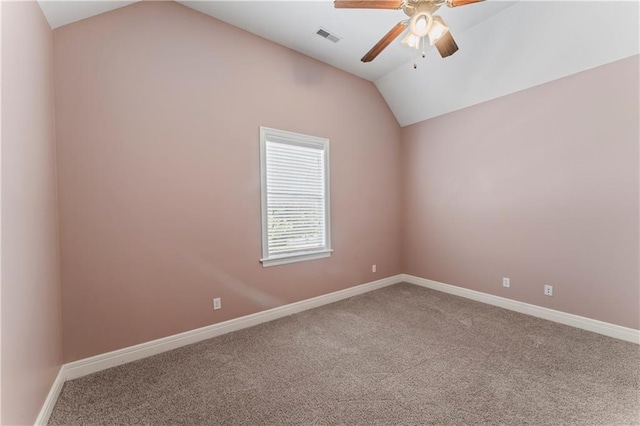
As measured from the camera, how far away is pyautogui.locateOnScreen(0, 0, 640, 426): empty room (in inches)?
70.7

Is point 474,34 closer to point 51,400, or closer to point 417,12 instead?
point 417,12

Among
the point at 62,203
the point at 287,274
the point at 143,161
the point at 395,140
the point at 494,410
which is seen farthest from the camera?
the point at 395,140

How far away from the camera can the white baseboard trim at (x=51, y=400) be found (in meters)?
1.67

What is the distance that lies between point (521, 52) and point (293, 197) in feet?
10.1

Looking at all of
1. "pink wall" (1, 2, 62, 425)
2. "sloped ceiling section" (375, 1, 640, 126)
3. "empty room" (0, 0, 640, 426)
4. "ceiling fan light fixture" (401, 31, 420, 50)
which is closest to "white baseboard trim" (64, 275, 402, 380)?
"empty room" (0, 0, 640, 426)

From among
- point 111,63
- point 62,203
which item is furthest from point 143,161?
point 111,63

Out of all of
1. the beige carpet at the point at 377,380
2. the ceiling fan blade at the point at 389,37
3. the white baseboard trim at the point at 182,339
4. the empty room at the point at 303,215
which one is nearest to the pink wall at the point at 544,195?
the empty room at the point at 303,215

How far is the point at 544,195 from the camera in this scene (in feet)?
10.4

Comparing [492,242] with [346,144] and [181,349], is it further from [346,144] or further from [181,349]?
[181,349]

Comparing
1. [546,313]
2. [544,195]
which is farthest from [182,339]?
[544,195]

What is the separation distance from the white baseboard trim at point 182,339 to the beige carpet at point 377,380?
0.08 m

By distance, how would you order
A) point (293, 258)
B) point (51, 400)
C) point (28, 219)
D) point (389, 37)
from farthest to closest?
point (293, 258), point (389, 37), point (51, 400), point (28, 219)

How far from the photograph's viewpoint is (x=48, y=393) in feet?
5.95

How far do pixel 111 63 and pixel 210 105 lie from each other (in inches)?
32.8
